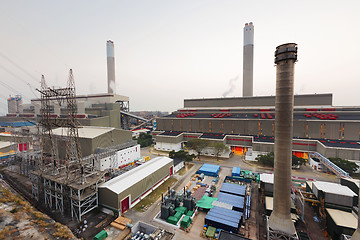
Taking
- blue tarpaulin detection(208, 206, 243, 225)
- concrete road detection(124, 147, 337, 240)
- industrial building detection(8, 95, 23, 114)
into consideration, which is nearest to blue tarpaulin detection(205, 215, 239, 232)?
blue tarpaulin detection(208, 206, 243, 225)

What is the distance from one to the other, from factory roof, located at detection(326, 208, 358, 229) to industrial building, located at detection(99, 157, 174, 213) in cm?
2849

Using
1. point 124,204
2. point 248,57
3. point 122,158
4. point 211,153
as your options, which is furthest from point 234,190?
point 248,57

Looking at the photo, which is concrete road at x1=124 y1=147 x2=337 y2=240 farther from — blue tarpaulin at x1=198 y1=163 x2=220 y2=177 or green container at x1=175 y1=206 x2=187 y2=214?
green container at x1=175 y1=206 x2=187 y2=214

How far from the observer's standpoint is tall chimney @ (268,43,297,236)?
18266 mm

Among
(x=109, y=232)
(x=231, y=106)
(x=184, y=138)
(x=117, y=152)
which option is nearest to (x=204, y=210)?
(x=109, y=232)

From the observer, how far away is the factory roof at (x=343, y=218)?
19.0m

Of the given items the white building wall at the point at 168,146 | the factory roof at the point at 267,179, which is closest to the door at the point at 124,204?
the factory roof at the point at 267,179

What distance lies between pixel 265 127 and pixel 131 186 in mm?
53092

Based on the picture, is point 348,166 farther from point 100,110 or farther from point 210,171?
point 100,110

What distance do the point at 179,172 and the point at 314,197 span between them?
27.7m

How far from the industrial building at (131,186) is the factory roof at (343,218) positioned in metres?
28.5

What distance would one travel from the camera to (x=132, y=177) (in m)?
30.0

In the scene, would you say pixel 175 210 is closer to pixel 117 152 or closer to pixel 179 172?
pixel 179 172

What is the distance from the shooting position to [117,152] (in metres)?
43.4
